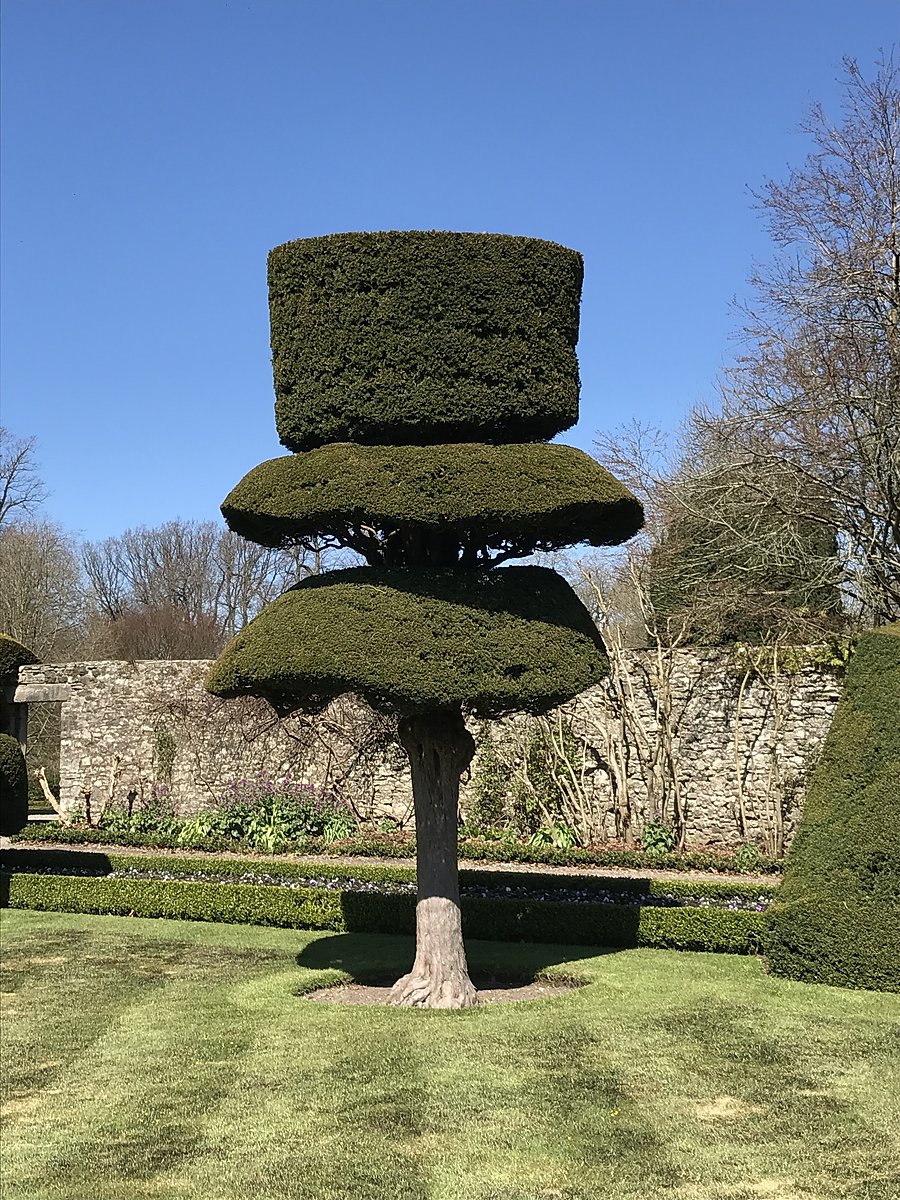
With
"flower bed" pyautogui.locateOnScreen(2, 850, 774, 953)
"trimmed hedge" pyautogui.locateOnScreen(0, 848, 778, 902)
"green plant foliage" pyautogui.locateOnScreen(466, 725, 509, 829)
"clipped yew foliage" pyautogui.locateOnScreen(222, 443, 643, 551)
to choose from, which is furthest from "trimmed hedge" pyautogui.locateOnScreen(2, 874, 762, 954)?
"green plant foliage" pyautogui.locateOnScreen(466, 725, 509, 829)

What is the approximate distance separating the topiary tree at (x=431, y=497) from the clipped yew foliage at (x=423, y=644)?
1 centimetres

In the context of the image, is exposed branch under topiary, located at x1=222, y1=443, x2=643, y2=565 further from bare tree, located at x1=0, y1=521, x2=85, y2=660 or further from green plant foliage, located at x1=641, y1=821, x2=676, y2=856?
bare tree, located at x1=0, y1=521, x2=85, y2=660

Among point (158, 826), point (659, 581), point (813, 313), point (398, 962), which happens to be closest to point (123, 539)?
point (158, 826)

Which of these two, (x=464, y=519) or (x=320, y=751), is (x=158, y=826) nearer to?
(x=320, y=751)

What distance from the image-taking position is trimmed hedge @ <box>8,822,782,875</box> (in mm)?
13953

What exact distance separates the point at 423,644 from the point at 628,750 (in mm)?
9103

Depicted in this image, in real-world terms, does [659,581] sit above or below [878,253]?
below

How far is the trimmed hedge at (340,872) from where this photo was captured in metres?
11.5

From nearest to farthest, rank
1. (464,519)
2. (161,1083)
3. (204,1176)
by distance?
(204,1176)
(161,1083)
(464,519)

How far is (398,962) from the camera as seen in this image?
31.9 ft

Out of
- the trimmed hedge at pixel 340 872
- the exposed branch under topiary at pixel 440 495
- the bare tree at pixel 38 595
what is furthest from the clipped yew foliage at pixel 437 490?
the bare tree at pixel 38 595

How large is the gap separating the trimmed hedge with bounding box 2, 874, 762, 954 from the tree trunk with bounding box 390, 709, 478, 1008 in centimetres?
215

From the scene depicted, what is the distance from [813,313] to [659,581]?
4498mm

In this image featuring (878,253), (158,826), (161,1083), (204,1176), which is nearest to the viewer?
(204,1176)
